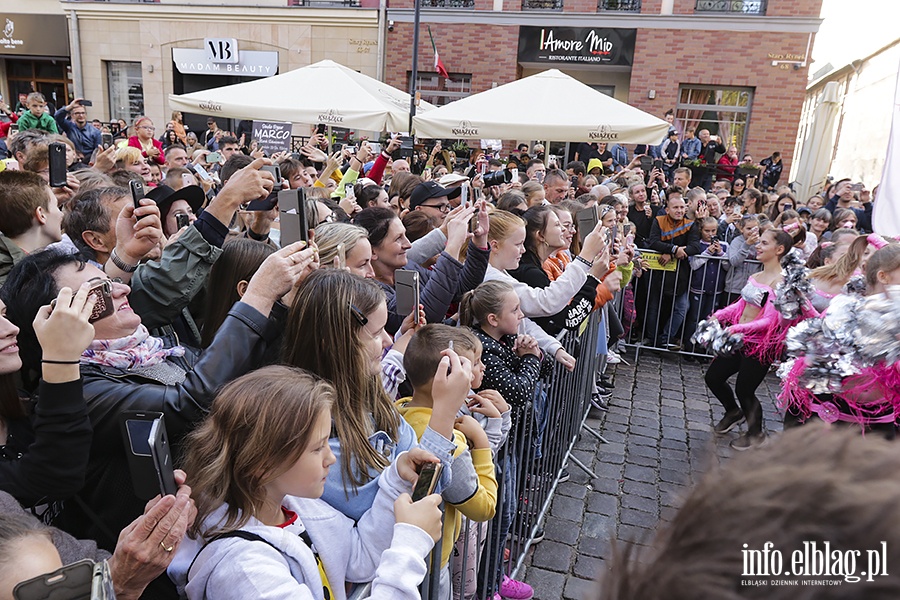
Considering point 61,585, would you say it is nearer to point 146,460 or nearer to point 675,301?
point 146,460

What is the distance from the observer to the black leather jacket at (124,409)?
1922 mm

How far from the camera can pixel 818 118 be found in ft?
61.2

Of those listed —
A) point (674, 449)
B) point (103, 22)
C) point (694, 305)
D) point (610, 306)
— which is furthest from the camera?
point (103, 22)

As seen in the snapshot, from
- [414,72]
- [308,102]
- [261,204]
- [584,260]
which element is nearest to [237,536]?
[261,204]

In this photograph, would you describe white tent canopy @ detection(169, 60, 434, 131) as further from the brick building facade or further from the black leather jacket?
the brick building facade

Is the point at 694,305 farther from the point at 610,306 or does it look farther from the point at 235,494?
the point at 235,494

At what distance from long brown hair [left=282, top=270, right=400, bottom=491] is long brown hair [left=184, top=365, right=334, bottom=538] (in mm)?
420

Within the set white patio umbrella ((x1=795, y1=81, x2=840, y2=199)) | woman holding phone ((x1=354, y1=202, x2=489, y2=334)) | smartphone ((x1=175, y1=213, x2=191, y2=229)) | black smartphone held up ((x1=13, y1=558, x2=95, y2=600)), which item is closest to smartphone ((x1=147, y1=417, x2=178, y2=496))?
black smartphone held up ((x1=13, y1=558, x2=95, y2=600))

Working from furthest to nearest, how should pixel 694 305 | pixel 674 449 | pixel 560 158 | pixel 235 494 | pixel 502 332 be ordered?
pixel 560 158, pixel 694 305, pixel 674 449, pixel 502 332, pixel 235 494

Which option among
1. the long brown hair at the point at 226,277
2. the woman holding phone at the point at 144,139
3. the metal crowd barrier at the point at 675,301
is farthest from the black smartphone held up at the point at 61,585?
the woman holding phone at the point at 144,139

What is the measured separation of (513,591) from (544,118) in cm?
595

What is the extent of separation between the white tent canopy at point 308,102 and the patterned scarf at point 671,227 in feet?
12.3

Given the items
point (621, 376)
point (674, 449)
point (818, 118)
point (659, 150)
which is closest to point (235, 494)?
point (674, 449)

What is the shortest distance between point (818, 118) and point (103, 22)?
2267cm
